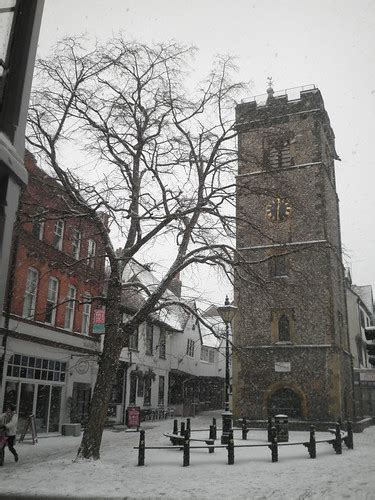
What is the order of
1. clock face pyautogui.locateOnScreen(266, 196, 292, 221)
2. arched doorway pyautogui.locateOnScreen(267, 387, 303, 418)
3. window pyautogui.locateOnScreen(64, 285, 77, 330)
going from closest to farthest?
window pyautogui.locateOnScreen(64, 285, 77, 330), arched doorway pyautogui.locateOnScreen(267, 387, 303, 418), clock face pyautogui.locateOnScreen(266, 196, 292, 221)

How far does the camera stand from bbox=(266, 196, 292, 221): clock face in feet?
107

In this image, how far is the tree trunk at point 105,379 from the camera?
1269cm

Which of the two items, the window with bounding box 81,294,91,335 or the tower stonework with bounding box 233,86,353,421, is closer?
the window with bounding box 81,294,91,335

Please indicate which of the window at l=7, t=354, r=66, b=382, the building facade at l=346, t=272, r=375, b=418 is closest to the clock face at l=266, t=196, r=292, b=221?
the building facade at l=346, t=272, r=375, b=418

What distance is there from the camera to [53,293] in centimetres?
2348

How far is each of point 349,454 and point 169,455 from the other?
20.1ft

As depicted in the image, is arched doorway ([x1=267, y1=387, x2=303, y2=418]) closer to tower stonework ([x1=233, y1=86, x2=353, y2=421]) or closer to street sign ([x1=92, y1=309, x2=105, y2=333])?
tower stonework ([x1=233, y1=86, x2=353, y2=421])

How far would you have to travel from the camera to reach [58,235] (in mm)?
23781

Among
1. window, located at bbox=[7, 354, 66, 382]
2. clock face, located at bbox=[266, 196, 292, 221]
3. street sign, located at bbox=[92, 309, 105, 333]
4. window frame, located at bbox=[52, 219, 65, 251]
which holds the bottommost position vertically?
window, located at bbox=[7, 354, 66, 382]

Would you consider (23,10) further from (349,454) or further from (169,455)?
(349,454)

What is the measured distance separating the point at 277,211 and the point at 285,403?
12.9 m

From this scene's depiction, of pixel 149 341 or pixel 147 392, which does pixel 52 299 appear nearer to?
pixel 149 341

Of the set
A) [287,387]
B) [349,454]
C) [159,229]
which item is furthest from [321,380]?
[159,229]

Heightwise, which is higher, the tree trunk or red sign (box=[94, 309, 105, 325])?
red sign (box=[94, 309, 105, 325])
